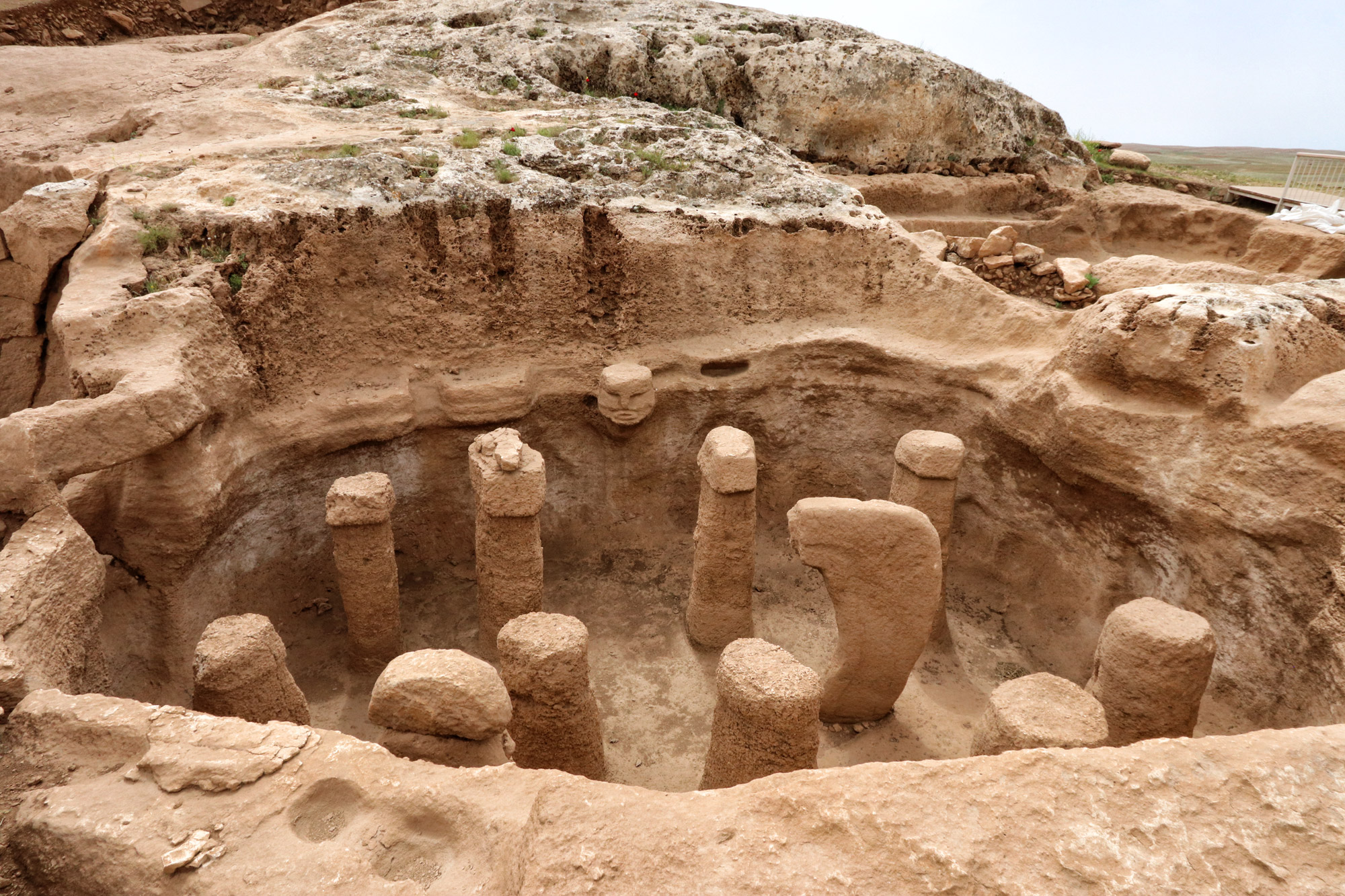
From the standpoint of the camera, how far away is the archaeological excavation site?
233cm

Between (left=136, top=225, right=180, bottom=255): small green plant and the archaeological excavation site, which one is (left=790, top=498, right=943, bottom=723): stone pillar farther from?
(left=136, top=225, right=180, bottom=255): small green plant

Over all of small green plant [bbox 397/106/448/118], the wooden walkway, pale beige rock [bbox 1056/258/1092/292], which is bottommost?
pale beige rock [bbox 1056/258/1092/292]

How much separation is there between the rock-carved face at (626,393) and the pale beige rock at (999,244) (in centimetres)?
290

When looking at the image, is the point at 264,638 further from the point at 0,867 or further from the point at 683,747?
the point at 683,747

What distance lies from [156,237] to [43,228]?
880mm

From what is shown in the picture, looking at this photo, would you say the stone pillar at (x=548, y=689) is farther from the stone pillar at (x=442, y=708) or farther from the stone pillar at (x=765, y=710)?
the stone pillar at (x=765, y=710)

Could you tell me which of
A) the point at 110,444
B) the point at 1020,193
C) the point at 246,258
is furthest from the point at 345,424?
the point at 1020,193

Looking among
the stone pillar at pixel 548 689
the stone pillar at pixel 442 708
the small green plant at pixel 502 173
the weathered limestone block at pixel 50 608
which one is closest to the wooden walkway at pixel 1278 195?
the small green plant at pixel 502 173

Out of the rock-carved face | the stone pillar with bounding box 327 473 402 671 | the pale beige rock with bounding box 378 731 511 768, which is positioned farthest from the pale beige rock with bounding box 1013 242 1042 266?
the pale beige rock with bounding box 378 731 511 768

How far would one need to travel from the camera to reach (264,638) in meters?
3.77

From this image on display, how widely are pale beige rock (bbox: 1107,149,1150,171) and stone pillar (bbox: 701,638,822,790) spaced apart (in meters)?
10.5

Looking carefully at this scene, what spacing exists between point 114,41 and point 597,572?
9746 millimetres

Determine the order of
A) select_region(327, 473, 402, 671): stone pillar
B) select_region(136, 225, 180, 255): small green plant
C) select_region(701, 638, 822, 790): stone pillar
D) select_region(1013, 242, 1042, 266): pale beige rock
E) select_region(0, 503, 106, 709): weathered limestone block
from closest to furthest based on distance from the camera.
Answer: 1. select_region(0, 503, 106, 709): weathered limestone block
2. select_region(701, 638, 822, 790): stone pillar
3. select_region(327, 473, 402, 671): stone pillar
4. select_region(136, 225, 180, 255): small green plant
5. select_region(1013, 242, 1042, 266): pale beige rock

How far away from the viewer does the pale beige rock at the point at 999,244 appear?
6.33 meters
